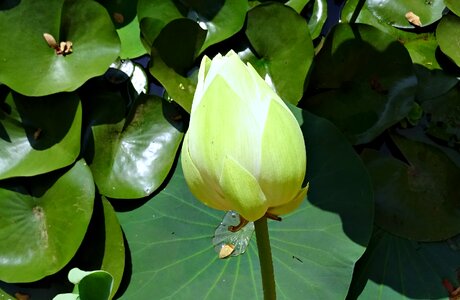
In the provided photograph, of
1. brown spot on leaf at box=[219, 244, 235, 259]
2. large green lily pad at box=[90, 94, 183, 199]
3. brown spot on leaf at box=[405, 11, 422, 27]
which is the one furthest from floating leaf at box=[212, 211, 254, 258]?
brown spot on leaf at box=[405, 11, 422, 27]

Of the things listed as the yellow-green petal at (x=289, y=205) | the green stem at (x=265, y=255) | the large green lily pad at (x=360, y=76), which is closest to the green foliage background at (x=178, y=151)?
the large green lily pad at (x=360, y=76)

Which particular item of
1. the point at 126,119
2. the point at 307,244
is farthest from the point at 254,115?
the point at 126,119

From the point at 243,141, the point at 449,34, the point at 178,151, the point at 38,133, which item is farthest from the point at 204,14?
the point at 243,141

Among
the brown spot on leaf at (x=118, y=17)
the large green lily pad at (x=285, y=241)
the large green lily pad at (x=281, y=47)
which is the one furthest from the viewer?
the brown spot on leaf at (x=118, y=17)

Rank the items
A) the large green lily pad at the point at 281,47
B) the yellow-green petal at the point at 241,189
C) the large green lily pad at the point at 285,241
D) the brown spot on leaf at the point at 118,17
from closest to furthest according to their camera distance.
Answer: the yellow-green petal at the point at 241,189 < the large green lily pad at the point at 285,241 < the large green lily pad at the point at 281,47 < the brown spot on leaf at the point at 118,17

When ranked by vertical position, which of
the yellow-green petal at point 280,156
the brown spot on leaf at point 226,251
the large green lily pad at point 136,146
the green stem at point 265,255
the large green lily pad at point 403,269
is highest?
the yellow-green petal at point 280,156

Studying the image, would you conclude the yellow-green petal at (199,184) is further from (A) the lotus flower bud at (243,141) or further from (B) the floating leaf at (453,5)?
(B) the floating leaf at (453,5)

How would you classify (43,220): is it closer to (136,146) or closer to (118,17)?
(136,146)
